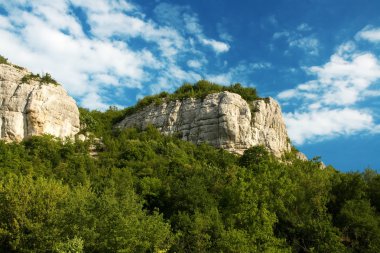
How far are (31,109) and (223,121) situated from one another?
2670 centimetres

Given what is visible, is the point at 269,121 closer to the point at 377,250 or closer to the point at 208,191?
the point at 208,191

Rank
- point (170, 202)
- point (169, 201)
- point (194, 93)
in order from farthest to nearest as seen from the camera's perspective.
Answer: point (194, 93) < point (169, 201) < point (170, 202)

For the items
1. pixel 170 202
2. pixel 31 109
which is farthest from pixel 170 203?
pixel 31 109

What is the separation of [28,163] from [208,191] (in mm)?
20364

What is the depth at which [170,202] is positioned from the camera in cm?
4384

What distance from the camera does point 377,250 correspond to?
122 feet

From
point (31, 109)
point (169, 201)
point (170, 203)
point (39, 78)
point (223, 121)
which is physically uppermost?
point (39, 78)

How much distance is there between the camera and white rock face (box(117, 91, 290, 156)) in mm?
64938

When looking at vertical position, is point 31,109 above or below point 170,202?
above

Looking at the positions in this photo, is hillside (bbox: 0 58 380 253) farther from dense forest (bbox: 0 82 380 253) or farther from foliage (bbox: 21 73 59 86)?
foliage (bbox: 21 73 59 86)

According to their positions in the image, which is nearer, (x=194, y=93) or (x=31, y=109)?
(x=31, y=109)

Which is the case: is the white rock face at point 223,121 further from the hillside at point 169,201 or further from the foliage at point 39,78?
the foliage at point 39,78

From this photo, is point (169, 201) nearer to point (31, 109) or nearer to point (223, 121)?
point (223, 121)

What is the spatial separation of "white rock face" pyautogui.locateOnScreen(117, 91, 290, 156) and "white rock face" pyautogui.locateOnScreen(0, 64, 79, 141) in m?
13.7
